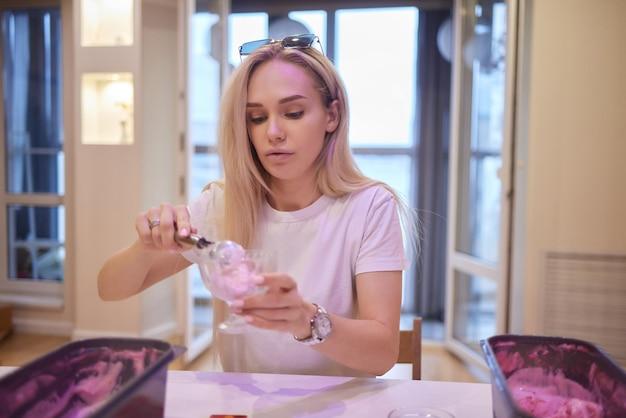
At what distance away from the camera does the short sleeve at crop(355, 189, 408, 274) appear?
108 centimetres

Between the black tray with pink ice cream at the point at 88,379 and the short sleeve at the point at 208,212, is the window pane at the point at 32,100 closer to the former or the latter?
the short sleeve at the point at 208,212

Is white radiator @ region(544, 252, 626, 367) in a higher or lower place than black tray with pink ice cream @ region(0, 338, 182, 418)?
lower

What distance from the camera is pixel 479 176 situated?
3.14m

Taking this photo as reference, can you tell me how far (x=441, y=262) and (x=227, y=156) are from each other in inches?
145

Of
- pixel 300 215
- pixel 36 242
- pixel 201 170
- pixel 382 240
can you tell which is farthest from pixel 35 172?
pixel 382 240

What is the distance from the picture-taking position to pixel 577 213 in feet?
8.48

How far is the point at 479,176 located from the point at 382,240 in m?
2.24

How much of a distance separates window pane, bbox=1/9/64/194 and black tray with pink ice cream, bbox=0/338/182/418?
133 inches

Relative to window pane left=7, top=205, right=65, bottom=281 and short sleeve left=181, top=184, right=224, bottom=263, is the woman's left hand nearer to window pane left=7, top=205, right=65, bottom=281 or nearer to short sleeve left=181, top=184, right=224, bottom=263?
short sleeve left=181, top=184, right=224, bottom=263

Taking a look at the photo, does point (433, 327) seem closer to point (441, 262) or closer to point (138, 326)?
point (441, 262)

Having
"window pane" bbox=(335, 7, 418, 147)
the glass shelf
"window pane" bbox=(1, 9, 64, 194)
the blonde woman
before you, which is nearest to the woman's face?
the blonde woman

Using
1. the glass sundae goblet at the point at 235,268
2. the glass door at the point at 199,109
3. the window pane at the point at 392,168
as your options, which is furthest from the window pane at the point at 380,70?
the glass sundae goblet at the point at 235,268

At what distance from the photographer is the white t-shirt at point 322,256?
3.61 feet

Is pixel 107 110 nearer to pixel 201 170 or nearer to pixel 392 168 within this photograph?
pixel 201 170
